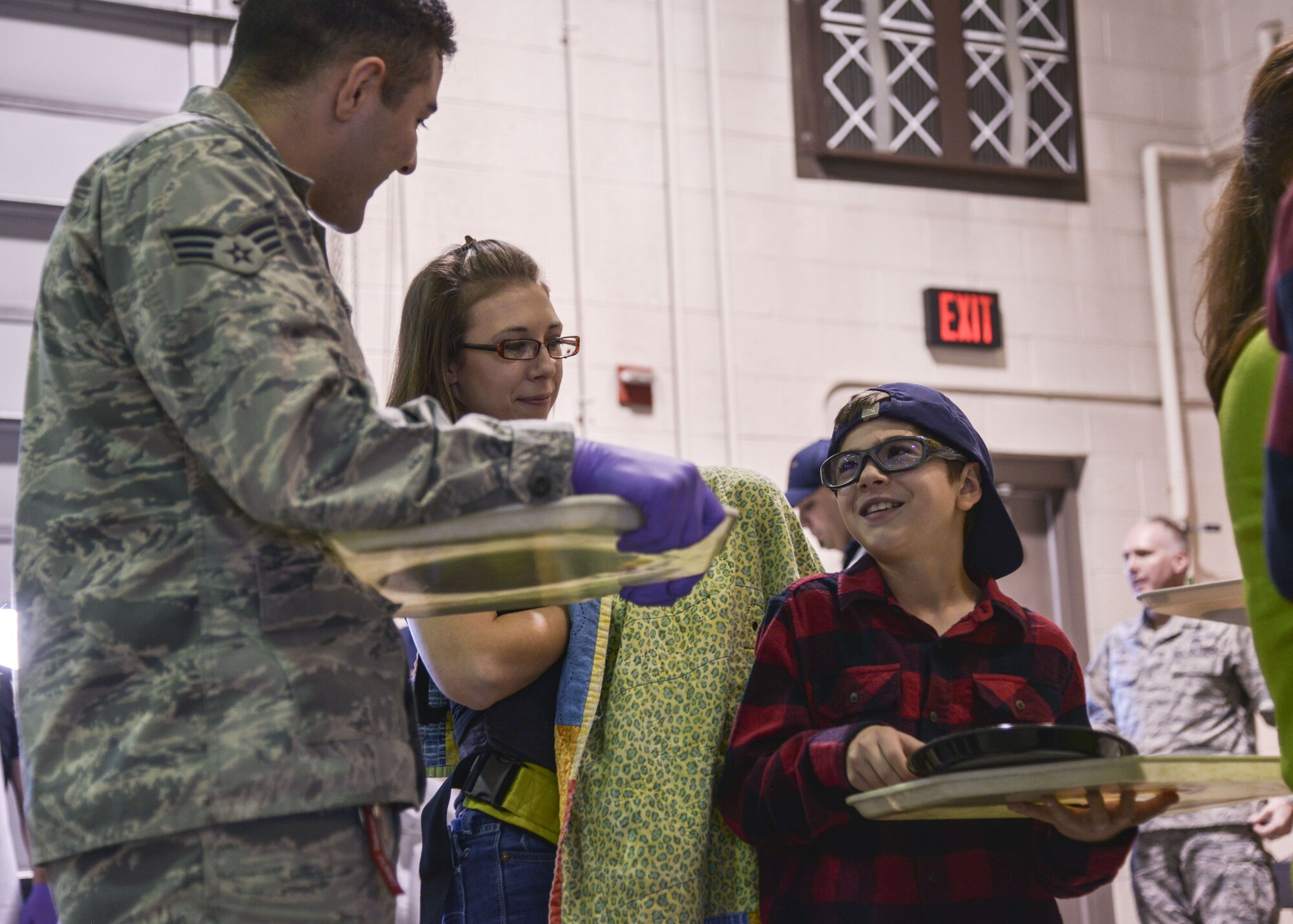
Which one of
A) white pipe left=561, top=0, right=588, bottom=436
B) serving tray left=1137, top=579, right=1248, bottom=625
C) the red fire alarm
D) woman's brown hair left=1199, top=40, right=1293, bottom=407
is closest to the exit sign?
the red fire alarm

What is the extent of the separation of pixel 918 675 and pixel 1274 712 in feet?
2.39

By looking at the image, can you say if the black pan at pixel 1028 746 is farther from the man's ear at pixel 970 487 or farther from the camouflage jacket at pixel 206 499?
the man's ear at pixel 970 487

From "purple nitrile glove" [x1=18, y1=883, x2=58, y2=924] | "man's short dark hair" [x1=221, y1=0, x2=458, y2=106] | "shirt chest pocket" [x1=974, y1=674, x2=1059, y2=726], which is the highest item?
"man's short dark hair" [x1=221, y1=0, x2=458, y2=106]

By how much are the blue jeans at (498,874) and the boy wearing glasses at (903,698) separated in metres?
0.25

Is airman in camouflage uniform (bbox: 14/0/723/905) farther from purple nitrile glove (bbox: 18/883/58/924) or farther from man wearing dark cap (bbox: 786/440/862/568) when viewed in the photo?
man wearing dark cap (bbox: 786/440/862/568)

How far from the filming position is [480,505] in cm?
116

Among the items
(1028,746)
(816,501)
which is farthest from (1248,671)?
(1028,746)

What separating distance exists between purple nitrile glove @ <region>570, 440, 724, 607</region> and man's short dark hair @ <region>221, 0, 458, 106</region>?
411 mm

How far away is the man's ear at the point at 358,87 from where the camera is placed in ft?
4.34

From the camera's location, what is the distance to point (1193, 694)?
4.57 metres

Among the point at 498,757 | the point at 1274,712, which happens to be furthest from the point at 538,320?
the point at 1274,712

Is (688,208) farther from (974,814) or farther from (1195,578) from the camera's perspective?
(974,814)

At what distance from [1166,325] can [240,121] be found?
5548 mm

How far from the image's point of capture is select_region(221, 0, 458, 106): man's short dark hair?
1.32m
